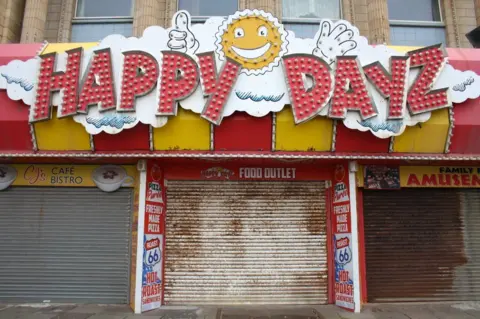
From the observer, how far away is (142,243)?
775 cm

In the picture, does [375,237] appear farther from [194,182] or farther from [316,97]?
[194,182]

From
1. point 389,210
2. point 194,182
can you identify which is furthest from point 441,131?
point 194,182

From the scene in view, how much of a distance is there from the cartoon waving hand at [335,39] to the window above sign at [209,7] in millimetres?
3865

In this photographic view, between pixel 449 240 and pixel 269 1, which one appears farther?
pixel 269 1

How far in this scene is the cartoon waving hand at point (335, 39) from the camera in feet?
24.8

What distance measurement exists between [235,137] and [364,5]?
5.89 metres

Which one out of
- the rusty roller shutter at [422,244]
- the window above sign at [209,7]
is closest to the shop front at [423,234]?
the rusty roller shutter at [422,244]

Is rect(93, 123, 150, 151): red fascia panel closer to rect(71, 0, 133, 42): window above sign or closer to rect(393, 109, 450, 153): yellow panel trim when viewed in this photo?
rect(71, 0, 133, 42): window above sign

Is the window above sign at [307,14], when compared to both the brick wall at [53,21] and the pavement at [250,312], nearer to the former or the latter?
the brick wall at [53,21]

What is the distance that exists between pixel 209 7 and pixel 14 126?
6002mm

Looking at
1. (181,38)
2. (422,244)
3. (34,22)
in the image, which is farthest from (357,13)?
(34,22)

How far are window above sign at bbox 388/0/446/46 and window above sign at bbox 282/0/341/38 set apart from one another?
5.38 feet

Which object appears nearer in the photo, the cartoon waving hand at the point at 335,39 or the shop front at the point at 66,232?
the cartoon waving hand at the point at 335,39

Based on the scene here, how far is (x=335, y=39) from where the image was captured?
7.59 meters
